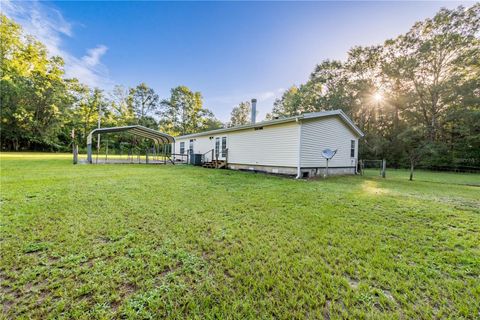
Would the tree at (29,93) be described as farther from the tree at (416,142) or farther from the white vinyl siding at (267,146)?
the tree at (416,142)

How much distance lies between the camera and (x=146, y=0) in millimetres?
9156

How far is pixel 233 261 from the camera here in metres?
2.19

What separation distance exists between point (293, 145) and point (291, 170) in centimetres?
119

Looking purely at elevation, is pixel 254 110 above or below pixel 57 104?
below

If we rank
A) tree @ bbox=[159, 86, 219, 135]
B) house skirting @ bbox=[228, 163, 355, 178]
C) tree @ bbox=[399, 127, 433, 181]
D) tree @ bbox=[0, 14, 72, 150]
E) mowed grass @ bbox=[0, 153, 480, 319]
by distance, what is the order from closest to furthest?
mowed grass @ bbox=[0, 153, 480, 319] < house skirting @ bbox=[228, 163, 355, 178] < tree @ bbox=[399, 127, 433, 181] < tree @ bbox=[0, 14, 72, 150] < tree @ bbox=[159, 86, 219, 135]

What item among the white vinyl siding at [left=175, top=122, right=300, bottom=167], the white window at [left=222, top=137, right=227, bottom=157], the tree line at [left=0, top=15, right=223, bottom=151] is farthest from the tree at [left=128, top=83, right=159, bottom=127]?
the white vinyl siding at [left=175, top=122, right=300, bottom=167]

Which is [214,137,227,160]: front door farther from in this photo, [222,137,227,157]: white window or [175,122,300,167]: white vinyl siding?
[175,122,300,167]: white vinyl siding

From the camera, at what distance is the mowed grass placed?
1574mm

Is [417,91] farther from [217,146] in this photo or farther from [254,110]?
[217,146]

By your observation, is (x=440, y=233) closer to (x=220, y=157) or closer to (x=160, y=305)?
(x=160, y=305)

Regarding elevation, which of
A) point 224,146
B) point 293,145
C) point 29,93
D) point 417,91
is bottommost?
point 293,145

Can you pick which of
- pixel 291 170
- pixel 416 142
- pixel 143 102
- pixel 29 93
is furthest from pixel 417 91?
pixel 29 93

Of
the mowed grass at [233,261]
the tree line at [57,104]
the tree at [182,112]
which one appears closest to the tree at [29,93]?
the tree line at [57,104]

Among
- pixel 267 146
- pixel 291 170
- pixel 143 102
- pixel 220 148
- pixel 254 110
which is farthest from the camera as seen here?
pixel 143 102
